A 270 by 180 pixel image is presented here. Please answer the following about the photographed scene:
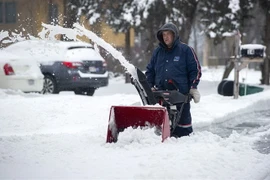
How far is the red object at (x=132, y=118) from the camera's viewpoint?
528cm

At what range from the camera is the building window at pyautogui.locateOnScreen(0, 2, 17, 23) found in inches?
384

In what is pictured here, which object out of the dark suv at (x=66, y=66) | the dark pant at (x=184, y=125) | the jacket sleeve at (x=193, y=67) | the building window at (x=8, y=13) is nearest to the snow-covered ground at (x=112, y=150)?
the dark pant at (x=184, y=125)

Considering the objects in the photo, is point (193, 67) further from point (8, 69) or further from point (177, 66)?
point (8, 69)

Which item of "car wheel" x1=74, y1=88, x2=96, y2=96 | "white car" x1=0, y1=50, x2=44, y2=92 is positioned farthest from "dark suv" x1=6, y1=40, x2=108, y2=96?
"white car" x1=0, y1=50, x2=44, y2=92

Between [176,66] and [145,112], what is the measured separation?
0.80 m

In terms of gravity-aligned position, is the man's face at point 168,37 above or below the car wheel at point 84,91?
above

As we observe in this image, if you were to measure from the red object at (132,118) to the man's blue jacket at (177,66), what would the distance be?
613 millimetres

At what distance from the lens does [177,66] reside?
5734 millimetres

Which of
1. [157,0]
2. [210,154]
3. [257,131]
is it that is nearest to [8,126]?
[210,154]

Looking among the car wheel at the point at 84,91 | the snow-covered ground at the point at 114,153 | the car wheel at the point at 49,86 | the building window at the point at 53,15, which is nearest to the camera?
the snow-covered ground at the point at 114,153

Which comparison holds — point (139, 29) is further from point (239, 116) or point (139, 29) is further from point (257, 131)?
point (257, 131)

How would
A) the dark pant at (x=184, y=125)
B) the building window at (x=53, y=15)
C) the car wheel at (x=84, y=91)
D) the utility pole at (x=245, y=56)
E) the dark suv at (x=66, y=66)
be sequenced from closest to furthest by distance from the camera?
the dark pant at (x=184, y=125)
the building window at (x=53, y=15)
the utility pole at (x=245, y=56)
the dark suv at (x=66, y=66)
the car wheel at (x=84, y=91)

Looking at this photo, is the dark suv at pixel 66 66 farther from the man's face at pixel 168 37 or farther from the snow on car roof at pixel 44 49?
the man's face at pixel 168 37

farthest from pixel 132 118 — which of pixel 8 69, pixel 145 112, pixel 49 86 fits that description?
pixel 49 86
